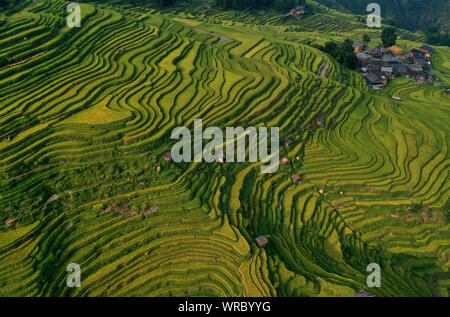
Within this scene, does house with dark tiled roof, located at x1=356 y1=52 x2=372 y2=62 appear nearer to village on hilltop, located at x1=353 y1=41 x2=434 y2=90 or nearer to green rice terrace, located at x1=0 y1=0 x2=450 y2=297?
village on hilltop, located at x1=353 y1=41 x2=434 y2=90

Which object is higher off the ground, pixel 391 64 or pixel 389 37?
pixel 389 37

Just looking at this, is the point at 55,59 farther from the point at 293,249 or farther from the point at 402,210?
the point at 402,210

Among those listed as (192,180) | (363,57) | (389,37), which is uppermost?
(389,37)

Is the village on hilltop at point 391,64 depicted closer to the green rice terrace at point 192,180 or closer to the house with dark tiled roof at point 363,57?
the house with dark tiled roof at point 363,57

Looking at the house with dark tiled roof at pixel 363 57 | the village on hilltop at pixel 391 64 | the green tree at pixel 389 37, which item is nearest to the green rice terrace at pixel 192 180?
the village on hilltop at pixel 391 64

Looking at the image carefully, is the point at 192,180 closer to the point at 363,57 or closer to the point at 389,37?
the point at 363,57

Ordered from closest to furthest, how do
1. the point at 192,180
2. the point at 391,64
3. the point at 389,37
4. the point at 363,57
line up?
the point at 192,180, the point at 391,64, the point at 363,57, the point at 389,37

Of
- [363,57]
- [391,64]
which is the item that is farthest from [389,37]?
[363,57]
